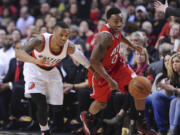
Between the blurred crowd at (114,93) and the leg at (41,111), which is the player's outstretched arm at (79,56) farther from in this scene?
the blurred crowd at (114,93)

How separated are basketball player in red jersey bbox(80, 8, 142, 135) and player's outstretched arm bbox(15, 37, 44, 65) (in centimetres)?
82

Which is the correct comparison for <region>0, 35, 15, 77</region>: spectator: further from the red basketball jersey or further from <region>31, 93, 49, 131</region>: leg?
the red basketball jersey

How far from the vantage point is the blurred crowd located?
6.19 metres

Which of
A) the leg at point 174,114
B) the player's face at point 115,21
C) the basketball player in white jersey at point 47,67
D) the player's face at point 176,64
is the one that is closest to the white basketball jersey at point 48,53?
the basketball player in white jersey at point 47,67

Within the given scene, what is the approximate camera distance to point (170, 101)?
625 centimetres

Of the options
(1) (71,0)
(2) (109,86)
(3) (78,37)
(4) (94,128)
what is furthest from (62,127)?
(1) (71,0)

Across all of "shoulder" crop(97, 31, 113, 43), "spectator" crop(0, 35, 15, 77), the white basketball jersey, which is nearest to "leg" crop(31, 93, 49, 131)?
the white basketball jersey

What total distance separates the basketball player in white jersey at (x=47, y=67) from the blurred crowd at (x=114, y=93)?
2.88 feet

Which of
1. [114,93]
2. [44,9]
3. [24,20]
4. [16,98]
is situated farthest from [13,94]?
[44,9]

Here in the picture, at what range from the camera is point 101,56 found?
5.39 meters

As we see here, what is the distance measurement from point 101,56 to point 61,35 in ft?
2.32

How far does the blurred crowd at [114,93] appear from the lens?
6.19 meters

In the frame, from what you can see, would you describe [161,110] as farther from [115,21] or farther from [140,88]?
[115,21]

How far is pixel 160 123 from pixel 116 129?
0.72 m
